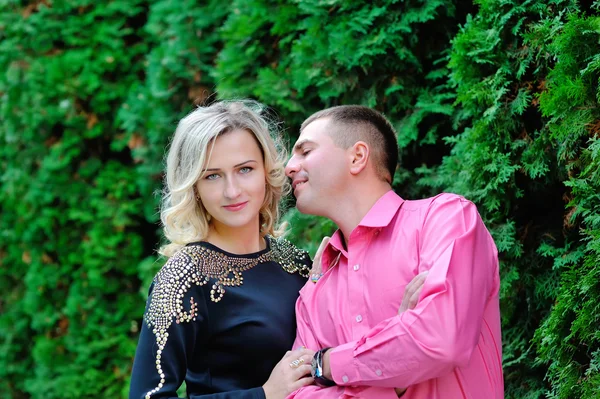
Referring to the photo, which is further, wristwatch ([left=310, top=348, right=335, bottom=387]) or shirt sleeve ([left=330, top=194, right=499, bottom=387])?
wristwatch ([left=310, top=348, right=335, bottom=387])

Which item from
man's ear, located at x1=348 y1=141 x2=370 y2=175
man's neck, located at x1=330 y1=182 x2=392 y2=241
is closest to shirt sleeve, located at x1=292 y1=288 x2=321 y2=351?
man's neck, located at x1=330 y1=182 x2=392 y2=241

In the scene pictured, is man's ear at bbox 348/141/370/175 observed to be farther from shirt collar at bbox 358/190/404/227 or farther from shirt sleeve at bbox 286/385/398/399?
shirt sleeve at bbox 286/385/398/399

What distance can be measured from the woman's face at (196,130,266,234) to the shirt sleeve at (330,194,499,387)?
2.55ft

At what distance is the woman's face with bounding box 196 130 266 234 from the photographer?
283 cm

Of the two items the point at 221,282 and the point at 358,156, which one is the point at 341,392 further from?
the point at 358,156

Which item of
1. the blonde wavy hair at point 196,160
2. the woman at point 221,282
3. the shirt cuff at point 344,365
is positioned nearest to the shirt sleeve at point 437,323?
the shirt cuff at point 344,365

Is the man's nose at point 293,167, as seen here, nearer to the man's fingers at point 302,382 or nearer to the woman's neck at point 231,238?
the woman's neck at point 231,238

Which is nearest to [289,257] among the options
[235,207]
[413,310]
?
[235,207]

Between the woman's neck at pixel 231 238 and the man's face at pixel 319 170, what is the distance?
340mm

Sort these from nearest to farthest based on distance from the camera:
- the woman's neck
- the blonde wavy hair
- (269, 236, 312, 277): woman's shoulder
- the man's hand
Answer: the man's hand → the blonde wavy hair → the woman's neck → (269, 236, 312, 277): woman's shoulder

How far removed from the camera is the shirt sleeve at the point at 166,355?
257cm

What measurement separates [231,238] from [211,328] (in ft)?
1.45

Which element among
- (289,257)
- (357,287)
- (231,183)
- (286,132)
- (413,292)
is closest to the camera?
(413,292)

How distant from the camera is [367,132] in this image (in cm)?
278
